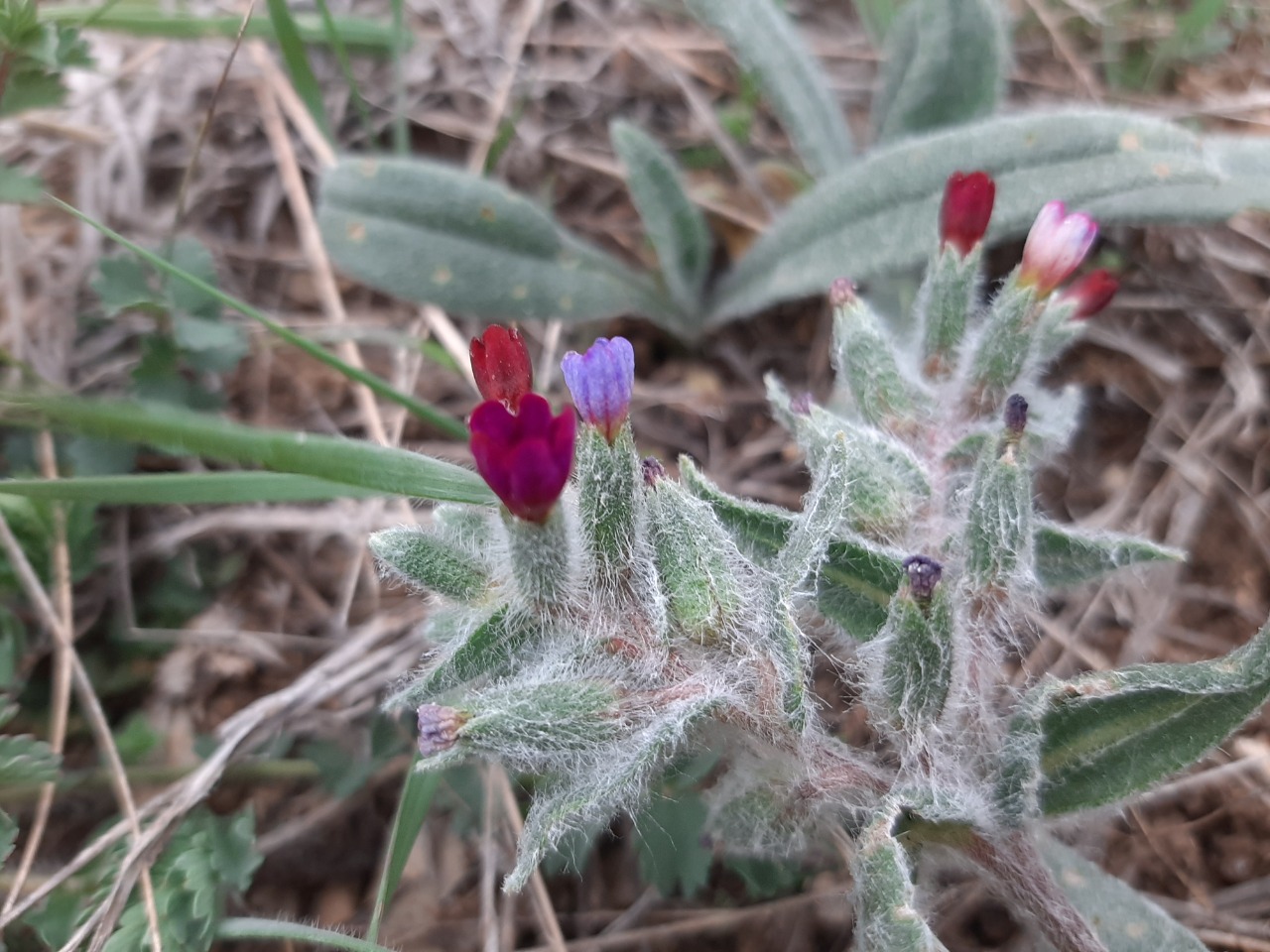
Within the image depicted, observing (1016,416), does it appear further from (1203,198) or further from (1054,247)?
(1203,198)

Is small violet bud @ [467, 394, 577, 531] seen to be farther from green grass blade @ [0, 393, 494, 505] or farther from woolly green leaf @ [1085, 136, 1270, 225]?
woolly green leaf @ [1085, 136, 1270, 225]

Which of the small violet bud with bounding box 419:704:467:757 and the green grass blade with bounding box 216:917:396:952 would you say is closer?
the small violet bud with bounding box 419:704:467:757

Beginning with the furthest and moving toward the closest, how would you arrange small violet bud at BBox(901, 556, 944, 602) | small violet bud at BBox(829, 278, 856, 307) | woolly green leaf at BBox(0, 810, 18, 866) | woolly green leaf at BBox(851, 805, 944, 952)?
small violet bud at BBox(829, 278, 856, 307), woolly green leaf at BBox(0, 810, 18, 866), small violet bud at BBox(901, 556, 944, 602), woolly green leaf at BBox(851, 805, 944, 952)

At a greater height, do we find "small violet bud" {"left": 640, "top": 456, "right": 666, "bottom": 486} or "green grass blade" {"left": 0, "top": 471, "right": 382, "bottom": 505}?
"small violet bud" {"left": 640, "top": 456, "right": 666, "bottom": 486}

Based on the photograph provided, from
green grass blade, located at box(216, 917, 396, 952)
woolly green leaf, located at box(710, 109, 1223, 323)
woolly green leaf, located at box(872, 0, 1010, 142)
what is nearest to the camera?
green grass blade, located at box(216, 917, 396, 952)

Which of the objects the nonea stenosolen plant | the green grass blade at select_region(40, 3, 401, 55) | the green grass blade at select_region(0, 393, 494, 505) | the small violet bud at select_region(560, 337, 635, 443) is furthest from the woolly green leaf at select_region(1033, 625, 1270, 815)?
the green grass blade at select_region(40, 3, 401, 55)

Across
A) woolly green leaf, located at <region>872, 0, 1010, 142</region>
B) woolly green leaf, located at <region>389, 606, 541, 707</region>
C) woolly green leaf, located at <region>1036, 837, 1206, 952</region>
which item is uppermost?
woolly green leaf, located at <region>872, 0, 1010, 142</region>
